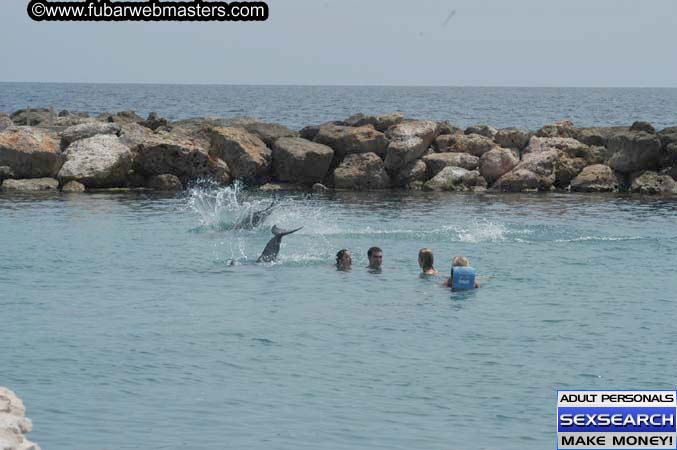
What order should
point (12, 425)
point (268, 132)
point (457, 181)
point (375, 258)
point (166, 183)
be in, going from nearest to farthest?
point (12, 425) → point (375, 258) → point (166, 183) → point (457, 181) → point (268, 132)

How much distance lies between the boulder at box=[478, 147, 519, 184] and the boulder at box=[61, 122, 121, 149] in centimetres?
1432

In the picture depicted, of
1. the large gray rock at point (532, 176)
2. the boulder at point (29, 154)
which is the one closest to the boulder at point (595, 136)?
the large gray rock at point (532, 176)

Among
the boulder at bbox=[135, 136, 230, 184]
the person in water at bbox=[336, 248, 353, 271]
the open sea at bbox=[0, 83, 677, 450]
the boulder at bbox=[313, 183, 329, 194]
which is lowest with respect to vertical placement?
the boulder at bbox=[313, 183, 329, 194]

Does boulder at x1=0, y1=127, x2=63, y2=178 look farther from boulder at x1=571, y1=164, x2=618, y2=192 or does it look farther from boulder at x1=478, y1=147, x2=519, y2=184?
boulder at x1=571, y1=164, x2=618, y2=192

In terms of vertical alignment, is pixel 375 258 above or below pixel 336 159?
below

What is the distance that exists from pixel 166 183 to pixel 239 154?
296cm

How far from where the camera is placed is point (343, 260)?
2120cm

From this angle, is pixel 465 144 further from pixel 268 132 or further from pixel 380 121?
pixel 268 132

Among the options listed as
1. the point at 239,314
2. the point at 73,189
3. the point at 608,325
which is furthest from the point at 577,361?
the point at 73,189

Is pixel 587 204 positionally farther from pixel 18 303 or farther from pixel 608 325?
pixel 18 303

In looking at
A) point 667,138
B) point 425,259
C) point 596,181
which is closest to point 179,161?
point 596,181

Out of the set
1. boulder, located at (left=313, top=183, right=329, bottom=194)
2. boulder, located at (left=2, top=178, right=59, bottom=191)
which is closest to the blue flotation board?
boulder, located at (left=313, top=183, right=329, bottom=194)

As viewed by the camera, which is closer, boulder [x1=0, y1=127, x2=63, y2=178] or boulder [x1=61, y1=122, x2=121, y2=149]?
boulder [x1=0, y1=127, x2=63, y2=178]

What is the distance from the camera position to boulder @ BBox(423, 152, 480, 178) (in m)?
39.8
